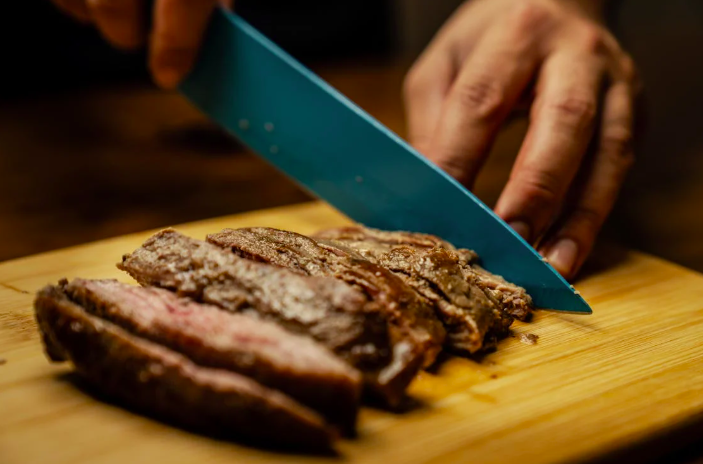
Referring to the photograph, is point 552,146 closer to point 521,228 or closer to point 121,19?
point 521,228

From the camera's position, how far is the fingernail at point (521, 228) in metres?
3.42

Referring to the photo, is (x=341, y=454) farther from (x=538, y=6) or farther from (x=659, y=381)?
(x=538, y=6)

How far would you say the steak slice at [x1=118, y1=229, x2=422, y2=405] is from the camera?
238cm

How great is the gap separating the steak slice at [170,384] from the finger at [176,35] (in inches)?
79.8

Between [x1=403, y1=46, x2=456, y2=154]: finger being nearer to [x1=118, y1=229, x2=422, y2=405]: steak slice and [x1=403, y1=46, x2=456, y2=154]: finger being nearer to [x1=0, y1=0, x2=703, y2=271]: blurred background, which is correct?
[x1=0, y1=0, x2=703, y2=271]: blurred background

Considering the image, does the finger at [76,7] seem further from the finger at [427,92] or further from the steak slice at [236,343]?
the steak slice at [236,343]

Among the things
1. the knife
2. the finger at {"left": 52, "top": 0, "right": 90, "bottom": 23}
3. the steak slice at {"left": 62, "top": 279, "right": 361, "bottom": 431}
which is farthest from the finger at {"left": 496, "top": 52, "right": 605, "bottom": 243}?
the finger at {"left": 52, "top": 0, "right": 90, "bottom": 23}

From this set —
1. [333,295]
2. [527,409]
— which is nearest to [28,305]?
[333,295]

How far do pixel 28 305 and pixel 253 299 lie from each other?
125 centimetres

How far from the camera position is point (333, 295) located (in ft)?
7.96

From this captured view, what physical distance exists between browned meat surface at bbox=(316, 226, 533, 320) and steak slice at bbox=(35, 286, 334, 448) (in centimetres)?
108

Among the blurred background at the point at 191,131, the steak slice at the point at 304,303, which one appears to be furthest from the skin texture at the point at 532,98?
the steak slice at the point at 304,303

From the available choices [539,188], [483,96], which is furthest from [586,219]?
[483,96]

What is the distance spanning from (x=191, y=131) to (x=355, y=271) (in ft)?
14.7
